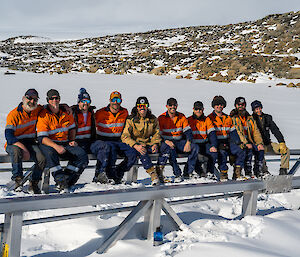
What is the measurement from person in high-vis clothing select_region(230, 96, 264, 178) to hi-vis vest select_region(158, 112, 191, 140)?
101cm

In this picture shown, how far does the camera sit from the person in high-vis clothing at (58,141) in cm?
464

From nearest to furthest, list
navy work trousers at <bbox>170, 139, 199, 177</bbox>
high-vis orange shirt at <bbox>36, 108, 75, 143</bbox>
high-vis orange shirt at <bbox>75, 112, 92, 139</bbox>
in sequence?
high-vis orange shirt at <bbox>36, 108, 75, 143</bbox> < high-vis orange shirt at <bbox>75, 112, 92, 139</bbox> < navy work trousers at <bbox>170, 139, 199, 177</bbox>

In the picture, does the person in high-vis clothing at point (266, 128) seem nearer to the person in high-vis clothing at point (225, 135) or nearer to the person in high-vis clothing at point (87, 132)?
the person in high-vis clothing at point (225, 135)

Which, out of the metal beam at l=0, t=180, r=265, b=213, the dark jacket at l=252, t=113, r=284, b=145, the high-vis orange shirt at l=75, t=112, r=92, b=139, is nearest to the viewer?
the metal beam at l=0, t=180, r=265, b=213

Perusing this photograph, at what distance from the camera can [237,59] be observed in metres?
29.7

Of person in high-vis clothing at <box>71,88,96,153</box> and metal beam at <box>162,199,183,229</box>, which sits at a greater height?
person in high-vis clothing at <box>71,88,96,153</box>

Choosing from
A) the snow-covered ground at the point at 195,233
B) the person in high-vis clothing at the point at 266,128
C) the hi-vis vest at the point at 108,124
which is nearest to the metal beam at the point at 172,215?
the snow-covered ground at the point at 195,233

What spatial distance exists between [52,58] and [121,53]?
9350 mm

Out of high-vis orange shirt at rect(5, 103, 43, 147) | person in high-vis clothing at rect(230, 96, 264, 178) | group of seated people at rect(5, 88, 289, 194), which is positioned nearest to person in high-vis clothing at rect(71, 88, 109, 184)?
group of seated people at rect(5, 88, 289, 194)

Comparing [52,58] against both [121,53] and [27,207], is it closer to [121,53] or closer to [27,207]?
[121,53]

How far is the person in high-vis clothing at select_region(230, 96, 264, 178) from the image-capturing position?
20.5 feet

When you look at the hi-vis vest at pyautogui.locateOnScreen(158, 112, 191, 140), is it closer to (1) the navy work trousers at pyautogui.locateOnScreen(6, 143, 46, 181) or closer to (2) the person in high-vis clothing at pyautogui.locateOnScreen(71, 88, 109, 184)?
(2) the person in high-vis clothing at pyautogui.locateOnScreen(71, 88, 109, 184)

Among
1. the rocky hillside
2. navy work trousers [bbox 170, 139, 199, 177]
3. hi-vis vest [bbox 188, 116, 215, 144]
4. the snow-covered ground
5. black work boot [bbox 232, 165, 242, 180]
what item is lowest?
the snow-covered ground

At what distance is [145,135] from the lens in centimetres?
561
